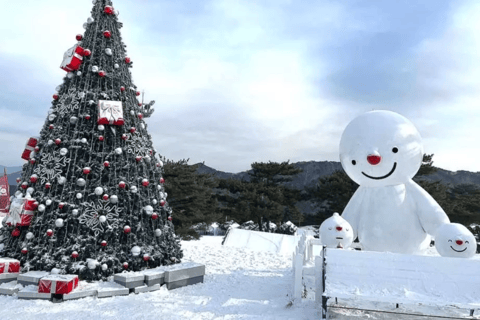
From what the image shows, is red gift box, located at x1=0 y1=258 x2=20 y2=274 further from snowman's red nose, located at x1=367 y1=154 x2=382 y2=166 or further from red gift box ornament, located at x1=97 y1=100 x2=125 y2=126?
snowman's red nose, located at x1=367 y1=154 x2=382 y2=166

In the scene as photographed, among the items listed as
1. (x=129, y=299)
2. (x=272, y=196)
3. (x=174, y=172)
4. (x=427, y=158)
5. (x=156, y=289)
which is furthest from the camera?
(x=272, y=196)

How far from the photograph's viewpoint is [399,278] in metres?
4.32

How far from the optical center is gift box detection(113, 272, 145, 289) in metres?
5.14

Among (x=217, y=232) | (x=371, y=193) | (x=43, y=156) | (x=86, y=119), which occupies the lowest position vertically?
(x=217, y=232)

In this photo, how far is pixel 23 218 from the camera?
5473mm

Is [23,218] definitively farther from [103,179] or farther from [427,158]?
[427,158]

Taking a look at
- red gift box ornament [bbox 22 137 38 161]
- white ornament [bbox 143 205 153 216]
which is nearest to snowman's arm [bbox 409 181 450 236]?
white ornament [bbox 143 205 153 216]

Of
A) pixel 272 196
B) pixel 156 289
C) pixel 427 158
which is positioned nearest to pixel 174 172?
pixel 272 196

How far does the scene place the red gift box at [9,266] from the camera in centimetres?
521

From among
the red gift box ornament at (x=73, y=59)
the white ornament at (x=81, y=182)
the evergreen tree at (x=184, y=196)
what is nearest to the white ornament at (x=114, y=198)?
the white ornament at (x=81, y=182)

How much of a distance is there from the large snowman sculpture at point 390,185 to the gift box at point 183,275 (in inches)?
114

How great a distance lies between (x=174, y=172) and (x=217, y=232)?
29.8ft

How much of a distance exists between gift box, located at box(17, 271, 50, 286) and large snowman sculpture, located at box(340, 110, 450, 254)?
16.7 feet

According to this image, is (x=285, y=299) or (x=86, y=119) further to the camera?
(x=86, y=119)
